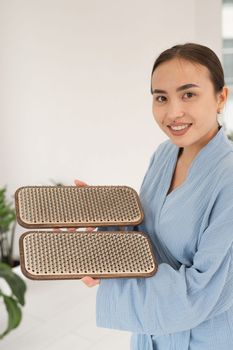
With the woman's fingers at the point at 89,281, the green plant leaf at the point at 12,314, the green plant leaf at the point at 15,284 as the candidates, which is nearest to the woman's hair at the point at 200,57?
the woman's fingers at the point at 89,281

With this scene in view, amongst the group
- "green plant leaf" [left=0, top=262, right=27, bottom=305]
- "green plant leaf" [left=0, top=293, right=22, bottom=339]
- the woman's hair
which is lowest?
"green plant leaf" [left=0, top=293, right=22, bottom=339]

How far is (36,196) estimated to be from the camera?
2.76 ft

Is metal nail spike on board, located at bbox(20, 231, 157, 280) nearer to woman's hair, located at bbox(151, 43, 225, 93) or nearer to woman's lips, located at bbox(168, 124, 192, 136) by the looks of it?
woman's lips, located at bbox(168, 124, 192, 136)

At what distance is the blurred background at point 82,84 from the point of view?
2221 mm

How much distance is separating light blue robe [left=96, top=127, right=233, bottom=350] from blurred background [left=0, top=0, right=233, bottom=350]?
4.46 ft

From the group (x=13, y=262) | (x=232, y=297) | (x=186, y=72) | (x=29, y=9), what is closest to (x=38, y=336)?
(x=13, y=262)

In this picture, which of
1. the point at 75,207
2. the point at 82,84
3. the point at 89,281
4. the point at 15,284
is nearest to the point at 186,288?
the point at 89,281

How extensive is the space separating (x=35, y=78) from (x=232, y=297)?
6.13 ft

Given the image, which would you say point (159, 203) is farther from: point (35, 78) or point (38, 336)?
point (35, 78)

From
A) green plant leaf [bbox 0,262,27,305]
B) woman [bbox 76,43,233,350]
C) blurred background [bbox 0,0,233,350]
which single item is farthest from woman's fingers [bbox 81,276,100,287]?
blurred background [bbox 0,0,233,350]

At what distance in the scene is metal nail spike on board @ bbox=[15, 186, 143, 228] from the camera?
0.79 meters

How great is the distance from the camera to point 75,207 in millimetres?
833

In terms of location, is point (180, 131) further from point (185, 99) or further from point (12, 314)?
point (12, 314)

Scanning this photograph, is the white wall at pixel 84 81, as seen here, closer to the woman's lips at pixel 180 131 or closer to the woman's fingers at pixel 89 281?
the woman's lips at pixel 180 131
